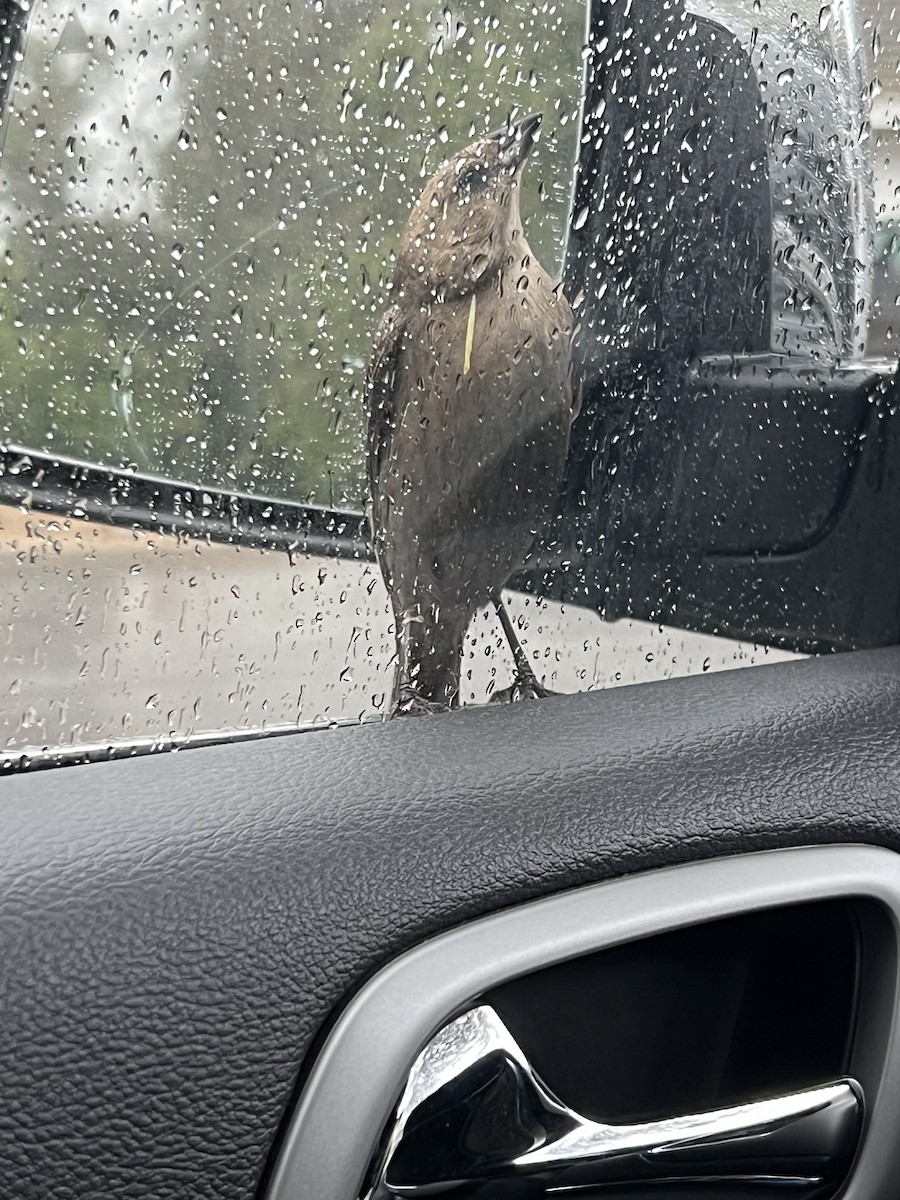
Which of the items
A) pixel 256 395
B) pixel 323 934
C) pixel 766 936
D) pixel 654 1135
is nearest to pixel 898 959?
pixel 766 936

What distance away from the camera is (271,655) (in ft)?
4.09

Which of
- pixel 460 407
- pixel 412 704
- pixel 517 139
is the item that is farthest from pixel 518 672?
pixel 517 139

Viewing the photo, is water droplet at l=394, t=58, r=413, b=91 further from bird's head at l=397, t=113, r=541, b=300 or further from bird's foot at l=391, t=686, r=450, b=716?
bird's foot at l=391, t=686, r=450, b=716

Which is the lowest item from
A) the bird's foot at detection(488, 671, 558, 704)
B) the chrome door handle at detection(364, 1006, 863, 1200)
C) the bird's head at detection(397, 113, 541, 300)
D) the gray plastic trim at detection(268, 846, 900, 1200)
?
the chrome door handle at detection(364, 1006, 863, 1200)

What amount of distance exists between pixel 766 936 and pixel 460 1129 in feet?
1.26

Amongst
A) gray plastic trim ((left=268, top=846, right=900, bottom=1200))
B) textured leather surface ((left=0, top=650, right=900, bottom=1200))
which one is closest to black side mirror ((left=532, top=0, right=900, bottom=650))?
textured leather surface ((left=0, top=650, right=900, bottom=1200))

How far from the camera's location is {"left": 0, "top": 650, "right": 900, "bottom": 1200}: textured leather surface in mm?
986

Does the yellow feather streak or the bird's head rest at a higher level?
the bird's head

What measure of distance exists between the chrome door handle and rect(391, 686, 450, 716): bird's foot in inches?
11.9

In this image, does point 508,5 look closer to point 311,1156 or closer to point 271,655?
point 271,655

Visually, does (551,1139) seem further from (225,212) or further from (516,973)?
(225,212)

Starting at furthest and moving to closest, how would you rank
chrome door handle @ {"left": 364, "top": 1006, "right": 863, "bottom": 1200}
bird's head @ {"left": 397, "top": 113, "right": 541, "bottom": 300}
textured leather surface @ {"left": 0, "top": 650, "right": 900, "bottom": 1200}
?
1. bird's head @ {"left": 397, "top": 113, "right": 541, "bottom": 300}
2. chrome door handle @ {"left": 364, "top": 1006, "right": 863, "bottom": 1200}
3. textured leather surface @ {"left": 0, "top": 650, "right": 900, "bottom": 1200}

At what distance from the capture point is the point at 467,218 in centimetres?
127

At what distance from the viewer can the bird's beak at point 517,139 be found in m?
1.28
